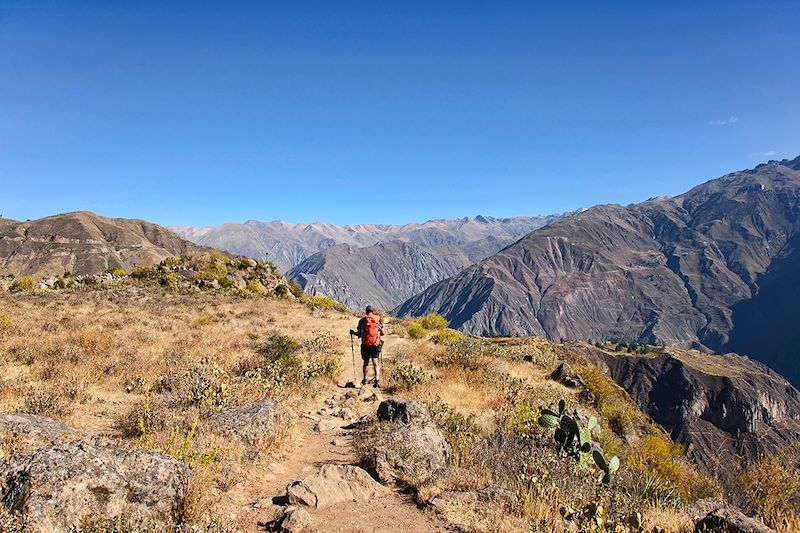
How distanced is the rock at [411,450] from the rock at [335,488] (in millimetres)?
412

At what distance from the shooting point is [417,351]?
2169 cm

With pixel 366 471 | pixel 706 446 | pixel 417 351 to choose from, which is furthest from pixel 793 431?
pixel 366 471

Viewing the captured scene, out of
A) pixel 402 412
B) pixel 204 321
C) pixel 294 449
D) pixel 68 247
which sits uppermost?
pixel 68 247

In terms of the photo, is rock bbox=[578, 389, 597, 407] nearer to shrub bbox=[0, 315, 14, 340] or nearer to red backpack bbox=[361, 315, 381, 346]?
red backpack bbox=[361, 315, 381, 346]

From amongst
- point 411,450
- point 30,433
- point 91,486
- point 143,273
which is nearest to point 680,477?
point 411,450

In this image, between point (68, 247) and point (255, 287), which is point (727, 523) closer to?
point (255, 287)

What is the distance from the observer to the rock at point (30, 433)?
5828 mm

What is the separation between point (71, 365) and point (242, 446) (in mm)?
8557

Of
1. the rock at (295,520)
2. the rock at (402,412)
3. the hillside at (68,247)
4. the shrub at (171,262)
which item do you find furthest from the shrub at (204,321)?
the hillside at (68,247)

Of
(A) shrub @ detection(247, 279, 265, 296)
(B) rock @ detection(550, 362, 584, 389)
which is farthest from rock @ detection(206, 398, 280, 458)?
(A) shrub @ detection(247, 279, 265, 296)

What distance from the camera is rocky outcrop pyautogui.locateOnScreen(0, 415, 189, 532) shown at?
173 inches

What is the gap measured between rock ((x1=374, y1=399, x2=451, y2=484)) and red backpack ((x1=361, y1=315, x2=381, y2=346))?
5712mm

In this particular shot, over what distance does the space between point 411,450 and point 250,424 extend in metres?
3.25

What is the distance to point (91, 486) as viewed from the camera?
189 inches
